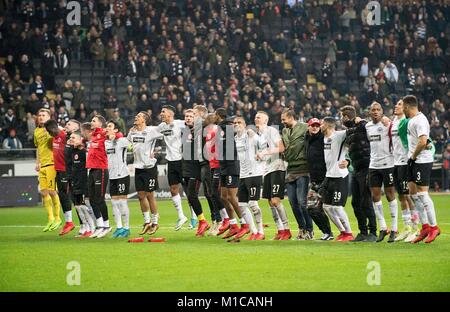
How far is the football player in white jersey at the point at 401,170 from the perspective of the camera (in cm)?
1689

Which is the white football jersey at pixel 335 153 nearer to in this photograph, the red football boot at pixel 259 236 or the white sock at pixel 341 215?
the white sock at pixel 341 215

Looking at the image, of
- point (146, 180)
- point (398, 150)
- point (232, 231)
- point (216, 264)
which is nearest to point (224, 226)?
point (232, 231)

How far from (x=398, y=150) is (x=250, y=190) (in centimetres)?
288

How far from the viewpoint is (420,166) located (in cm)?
1634

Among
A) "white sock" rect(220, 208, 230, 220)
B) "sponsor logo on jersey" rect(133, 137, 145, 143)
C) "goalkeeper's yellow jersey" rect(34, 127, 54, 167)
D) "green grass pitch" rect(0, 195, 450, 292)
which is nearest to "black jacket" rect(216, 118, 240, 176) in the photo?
"white sock" rect(220, 208, 230, 220)

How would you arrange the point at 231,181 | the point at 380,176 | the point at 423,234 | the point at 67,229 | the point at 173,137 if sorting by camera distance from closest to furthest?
the point at 423,234 < the point at 380,176 < the point at 231,181 < the point at 67,229 < the point at 173,137

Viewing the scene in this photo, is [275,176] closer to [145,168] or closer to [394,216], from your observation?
[394,216]

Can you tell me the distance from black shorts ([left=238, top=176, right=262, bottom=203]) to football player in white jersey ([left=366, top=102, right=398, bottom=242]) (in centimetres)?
214

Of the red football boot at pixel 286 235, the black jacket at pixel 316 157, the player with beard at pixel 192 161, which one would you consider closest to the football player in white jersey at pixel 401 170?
the black jacket at pixel 316 157

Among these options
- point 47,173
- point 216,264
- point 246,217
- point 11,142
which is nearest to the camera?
point 216,264

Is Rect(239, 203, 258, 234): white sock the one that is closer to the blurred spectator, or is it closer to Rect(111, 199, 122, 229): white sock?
Rect(111, 199, 122, 229): white sock

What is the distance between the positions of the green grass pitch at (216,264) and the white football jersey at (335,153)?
128 centimetres
